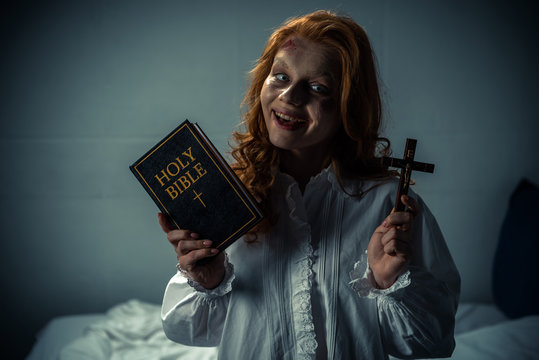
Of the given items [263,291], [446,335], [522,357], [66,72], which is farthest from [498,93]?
[66,72]

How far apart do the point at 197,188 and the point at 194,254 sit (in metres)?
0.12

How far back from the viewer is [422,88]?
6.73 feet

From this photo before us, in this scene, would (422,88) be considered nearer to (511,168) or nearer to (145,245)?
(511,168)

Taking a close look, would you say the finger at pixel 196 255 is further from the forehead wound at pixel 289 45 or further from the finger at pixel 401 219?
the forehead wound at pixel 289 45

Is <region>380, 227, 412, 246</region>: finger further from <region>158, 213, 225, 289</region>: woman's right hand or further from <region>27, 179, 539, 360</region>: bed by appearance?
<region>27, 179, 539, 360</region>: bed

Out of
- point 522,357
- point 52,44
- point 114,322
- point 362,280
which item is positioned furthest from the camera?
point 52,44

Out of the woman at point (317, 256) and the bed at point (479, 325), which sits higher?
the woman at point (317, 256)

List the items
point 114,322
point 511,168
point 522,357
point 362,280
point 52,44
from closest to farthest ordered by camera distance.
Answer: point 362,280, point 522,357, point 114,322, point 52,44, point 511,168

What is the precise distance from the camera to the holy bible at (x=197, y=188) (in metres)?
0.81

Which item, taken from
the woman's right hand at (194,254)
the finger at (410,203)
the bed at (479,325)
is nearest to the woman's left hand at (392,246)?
the finger at (410,203)

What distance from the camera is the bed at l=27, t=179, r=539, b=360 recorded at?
1.54 metres

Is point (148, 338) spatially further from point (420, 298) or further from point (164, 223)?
point (420, 298)

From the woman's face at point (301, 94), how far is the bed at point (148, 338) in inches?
39.4

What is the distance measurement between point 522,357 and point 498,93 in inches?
47.1
